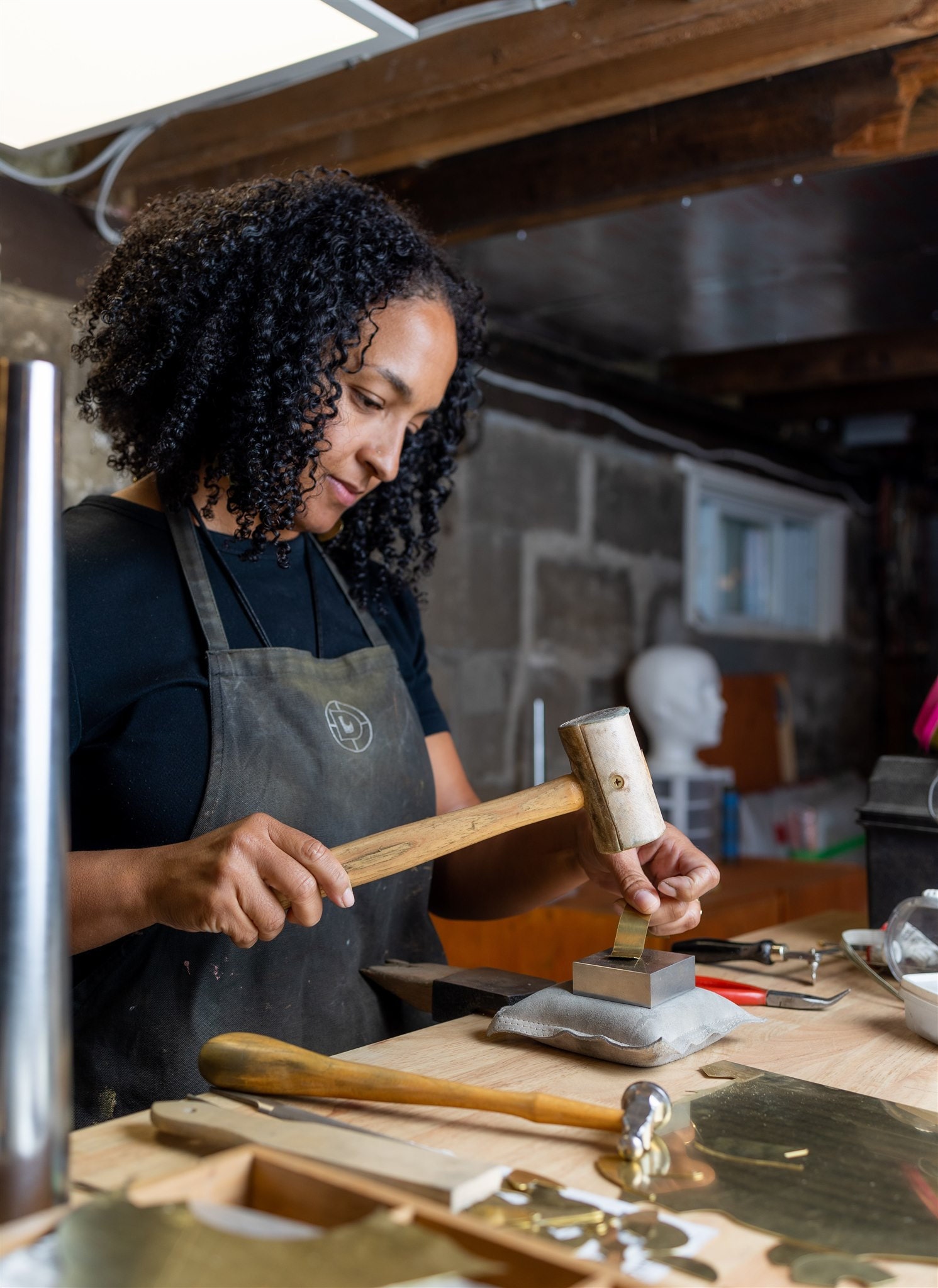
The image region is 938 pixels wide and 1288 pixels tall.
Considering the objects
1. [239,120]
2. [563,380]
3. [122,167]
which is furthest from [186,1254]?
[563,380]

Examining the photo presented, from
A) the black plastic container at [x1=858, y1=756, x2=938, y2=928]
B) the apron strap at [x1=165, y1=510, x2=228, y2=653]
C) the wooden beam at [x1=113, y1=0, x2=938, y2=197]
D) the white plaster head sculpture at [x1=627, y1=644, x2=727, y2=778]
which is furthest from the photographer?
the white plaster head sculpture at [x1=627, y1=644, x2=727, y2=778]

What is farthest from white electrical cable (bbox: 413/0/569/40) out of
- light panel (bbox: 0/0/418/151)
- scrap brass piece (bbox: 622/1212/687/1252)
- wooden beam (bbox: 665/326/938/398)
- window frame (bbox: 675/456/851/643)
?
window frame (bbox: 675/456/851/643)

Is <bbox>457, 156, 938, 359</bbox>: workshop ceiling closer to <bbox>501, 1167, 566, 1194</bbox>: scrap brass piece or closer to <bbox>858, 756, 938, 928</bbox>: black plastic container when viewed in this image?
<bbox>858, 756, 938, 928</bbox>: black plastic container

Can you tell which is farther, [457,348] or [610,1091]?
[457,348]

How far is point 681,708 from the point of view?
148 inches

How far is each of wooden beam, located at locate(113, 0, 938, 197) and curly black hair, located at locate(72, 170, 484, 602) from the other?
1.33ft

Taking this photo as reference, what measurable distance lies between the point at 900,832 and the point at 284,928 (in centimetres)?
87

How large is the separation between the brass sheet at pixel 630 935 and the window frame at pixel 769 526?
331 cm

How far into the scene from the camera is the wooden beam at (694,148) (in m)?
2.03

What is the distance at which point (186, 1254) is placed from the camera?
64 cm

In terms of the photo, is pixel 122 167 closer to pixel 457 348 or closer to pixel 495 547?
pixel 457 348

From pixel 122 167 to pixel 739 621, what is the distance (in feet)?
10.8

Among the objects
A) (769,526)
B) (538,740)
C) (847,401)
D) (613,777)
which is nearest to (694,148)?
(613,777)

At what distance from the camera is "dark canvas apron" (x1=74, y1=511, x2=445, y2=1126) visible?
139 centimetres
